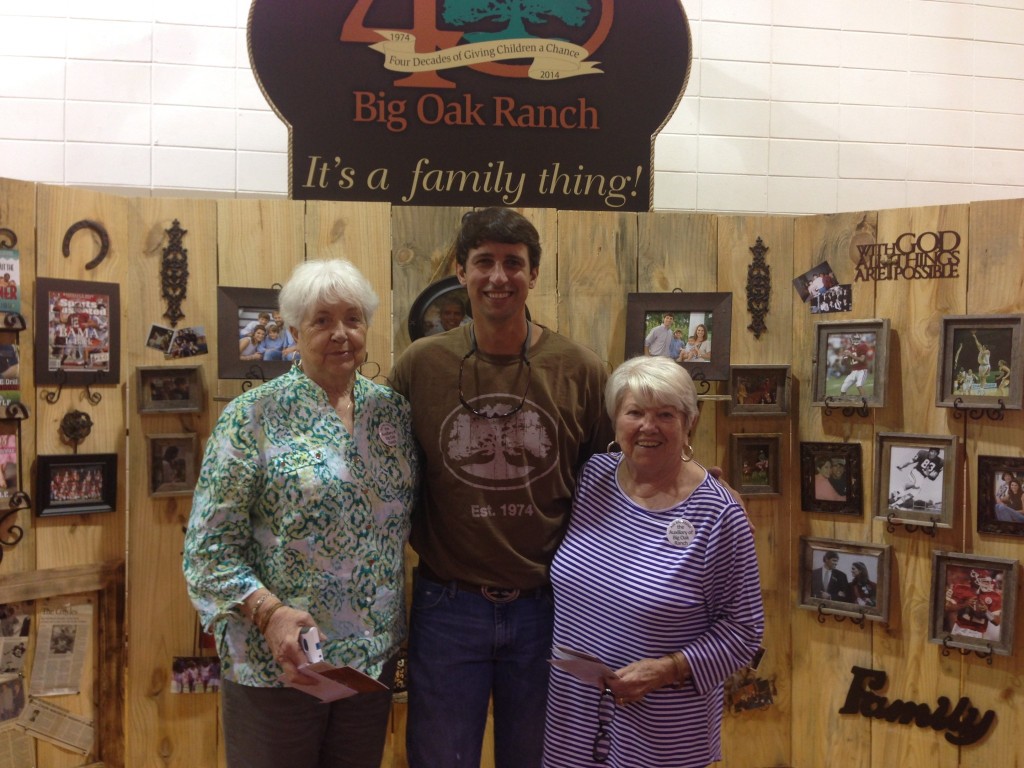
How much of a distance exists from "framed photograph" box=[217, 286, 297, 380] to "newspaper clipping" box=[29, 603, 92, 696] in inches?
33.4

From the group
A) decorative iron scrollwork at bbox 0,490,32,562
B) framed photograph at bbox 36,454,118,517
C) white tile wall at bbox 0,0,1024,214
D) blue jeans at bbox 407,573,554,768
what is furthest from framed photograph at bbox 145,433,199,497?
white tile wall at bbox 0,0,1024,214

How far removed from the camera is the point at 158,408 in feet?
7.75

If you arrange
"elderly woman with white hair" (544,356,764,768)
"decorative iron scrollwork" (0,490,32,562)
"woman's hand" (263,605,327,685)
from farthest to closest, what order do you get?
"decorative iron scrollwork" (0,490,32,562) < "elderly woman with white hair" (544,356,764,768) < "woman's hand" (263,605,327,685)

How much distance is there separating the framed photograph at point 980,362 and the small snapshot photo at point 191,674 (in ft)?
7.79

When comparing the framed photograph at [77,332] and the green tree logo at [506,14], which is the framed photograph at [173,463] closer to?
the framed photograph at [77,332]

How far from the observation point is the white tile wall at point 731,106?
10.0ft

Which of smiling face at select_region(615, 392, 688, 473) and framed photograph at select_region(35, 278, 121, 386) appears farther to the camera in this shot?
framed photograph at select_region(35, 278, 121, 386)

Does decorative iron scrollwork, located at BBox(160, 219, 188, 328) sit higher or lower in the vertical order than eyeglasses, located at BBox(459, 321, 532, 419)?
higher

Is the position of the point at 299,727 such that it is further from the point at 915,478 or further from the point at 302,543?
the point at 915,478

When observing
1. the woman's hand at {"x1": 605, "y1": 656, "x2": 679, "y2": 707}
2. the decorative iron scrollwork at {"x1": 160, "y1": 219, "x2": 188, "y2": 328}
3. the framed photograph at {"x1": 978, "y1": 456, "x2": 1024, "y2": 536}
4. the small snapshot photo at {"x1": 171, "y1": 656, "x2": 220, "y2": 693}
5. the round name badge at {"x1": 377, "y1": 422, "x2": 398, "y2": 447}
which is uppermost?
the decorative iron scrollwork at {"x1": 160, "y1": 219, "x2": 188, "y2": 328}

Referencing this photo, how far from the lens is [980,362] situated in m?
2.40

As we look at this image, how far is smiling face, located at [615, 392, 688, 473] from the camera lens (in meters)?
1.70

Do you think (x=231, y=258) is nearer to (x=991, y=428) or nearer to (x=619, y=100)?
(x=619, y=100)

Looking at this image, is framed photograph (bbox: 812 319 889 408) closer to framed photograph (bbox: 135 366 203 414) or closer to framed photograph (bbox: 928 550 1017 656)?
framed photograph (bbox: 928 550 1017 656)
